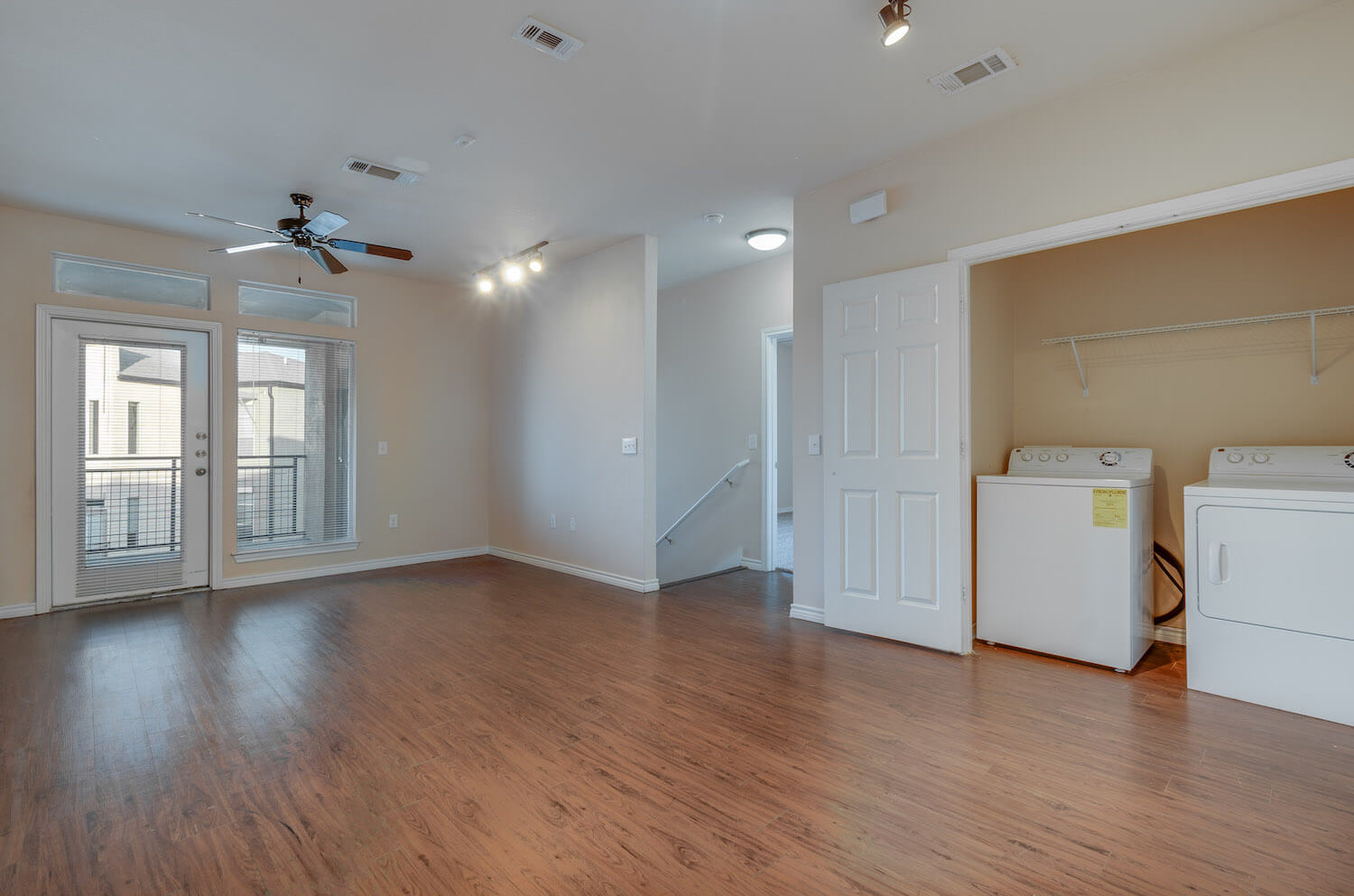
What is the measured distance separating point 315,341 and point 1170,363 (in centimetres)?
633

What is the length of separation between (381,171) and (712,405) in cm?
332

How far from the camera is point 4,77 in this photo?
8.86ft

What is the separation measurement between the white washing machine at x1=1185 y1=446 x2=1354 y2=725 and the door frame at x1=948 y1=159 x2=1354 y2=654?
95 cm

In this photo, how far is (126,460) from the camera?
460 cm

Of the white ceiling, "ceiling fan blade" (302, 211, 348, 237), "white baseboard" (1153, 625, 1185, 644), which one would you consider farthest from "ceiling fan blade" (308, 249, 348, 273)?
"white baseboard" (1153, 625, 1185, 644)

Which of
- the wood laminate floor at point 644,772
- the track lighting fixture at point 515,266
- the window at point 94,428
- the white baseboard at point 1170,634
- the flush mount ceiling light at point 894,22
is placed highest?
the track lighting fixture at point 515,266

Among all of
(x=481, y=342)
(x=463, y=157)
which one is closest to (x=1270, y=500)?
(x=463, y=157)

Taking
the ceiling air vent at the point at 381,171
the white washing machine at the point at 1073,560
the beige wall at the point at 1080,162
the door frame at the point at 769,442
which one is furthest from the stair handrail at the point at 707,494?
the ceiling air vent at the point at 381,171

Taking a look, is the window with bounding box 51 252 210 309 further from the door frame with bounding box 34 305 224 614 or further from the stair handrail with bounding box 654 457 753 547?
the stair handrail with bounding box 654 457 753 547

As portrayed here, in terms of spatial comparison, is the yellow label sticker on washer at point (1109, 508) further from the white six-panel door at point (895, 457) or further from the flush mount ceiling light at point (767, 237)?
the flush mount ceiling light at point (767, 237)

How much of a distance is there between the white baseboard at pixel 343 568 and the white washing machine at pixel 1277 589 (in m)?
5.83

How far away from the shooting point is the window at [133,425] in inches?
182

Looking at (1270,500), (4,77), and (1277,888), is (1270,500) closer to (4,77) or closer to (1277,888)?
(1277,888)

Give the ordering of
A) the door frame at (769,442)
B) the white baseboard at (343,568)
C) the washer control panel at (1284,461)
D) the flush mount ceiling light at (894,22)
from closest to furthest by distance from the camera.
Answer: the flush mount ceiling light at (894,22) → the washer control panel at (1284,461) → the white baseboard at (343,568) → the door frame at (769,442)
